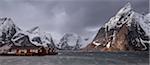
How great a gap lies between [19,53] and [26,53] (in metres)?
3.95

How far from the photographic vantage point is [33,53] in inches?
6225

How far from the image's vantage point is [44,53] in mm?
160125

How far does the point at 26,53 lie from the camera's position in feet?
518

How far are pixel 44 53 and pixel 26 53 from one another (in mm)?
9137

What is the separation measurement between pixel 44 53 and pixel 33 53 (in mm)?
5722

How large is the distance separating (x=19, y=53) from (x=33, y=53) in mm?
7314

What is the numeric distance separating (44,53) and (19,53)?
1264 centimetres

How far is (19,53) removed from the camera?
6265 inches
